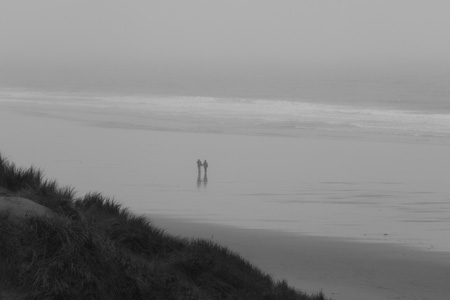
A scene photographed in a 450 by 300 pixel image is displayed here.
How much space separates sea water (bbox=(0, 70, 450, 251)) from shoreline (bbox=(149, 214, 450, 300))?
75 cm

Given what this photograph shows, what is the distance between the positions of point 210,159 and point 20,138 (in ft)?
24.8

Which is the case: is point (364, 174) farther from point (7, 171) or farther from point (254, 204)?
point (7, 171)

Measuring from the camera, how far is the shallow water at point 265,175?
1570 cm

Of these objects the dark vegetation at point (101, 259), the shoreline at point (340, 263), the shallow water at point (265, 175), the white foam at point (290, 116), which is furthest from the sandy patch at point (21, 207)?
the white foam at point (290, 116)

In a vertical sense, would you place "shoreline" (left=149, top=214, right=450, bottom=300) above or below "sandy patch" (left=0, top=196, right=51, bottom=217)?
below

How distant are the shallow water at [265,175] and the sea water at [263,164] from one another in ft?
0.09

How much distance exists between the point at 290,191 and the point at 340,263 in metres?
7.08

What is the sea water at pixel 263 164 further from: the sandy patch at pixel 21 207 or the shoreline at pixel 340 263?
the sandy patch at pixel 21 207

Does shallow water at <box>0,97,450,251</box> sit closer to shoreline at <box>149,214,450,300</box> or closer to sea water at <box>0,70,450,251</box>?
sea water at <box>0,70,450,251</box>

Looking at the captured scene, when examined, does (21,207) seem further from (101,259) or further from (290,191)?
(290,191)

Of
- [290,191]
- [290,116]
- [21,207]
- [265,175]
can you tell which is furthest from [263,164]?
[290,116]

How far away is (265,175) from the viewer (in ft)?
70.5

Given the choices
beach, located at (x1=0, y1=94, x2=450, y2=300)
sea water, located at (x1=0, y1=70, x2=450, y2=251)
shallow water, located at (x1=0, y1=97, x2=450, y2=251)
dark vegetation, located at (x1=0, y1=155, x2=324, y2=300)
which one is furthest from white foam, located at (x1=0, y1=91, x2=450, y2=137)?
dark vegetation, located at (x1=0, y1=155, x2=324, y2=300)

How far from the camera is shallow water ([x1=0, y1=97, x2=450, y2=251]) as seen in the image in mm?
15695
